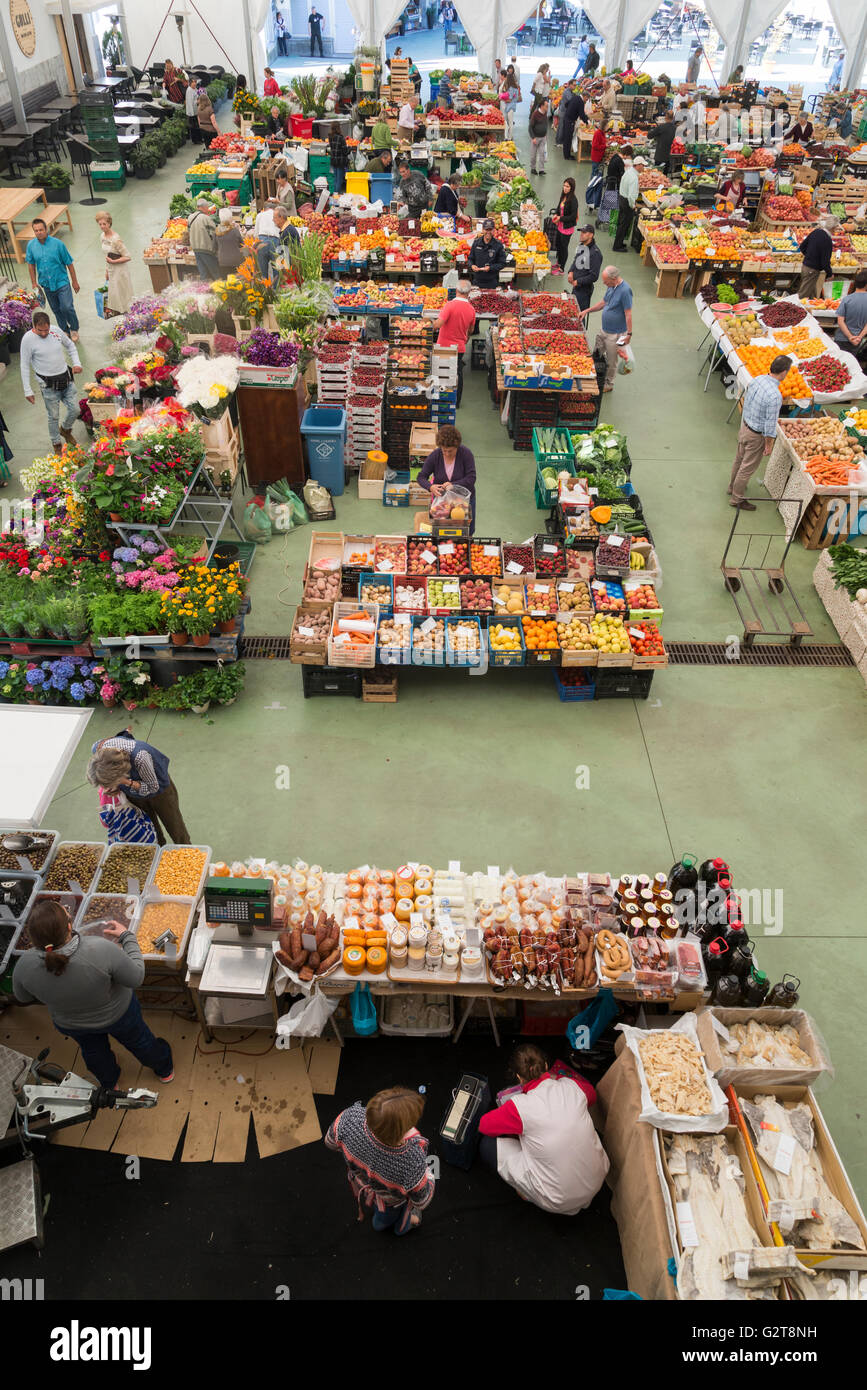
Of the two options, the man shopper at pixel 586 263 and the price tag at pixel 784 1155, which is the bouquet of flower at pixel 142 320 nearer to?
the man shopper at pixel 586 263

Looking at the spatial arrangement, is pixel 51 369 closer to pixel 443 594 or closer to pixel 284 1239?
pixel 443 594

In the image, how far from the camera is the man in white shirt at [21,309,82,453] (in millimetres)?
10031

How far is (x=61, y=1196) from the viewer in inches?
202

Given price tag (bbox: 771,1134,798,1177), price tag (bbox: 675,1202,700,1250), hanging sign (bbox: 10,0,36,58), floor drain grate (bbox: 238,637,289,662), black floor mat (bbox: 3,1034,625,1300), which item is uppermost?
hanging sign (bbox: 10,0,36,58)

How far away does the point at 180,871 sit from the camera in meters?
6.00

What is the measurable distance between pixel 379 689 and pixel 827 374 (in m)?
7.57

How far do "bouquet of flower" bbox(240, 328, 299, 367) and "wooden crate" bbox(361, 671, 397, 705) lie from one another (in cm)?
414

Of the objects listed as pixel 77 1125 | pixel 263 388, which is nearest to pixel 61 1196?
pixel 77 1125

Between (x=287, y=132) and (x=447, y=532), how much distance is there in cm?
1598

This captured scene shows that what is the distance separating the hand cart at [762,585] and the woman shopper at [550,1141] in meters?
5.40

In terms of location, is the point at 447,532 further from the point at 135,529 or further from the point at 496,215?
the point at 496,215

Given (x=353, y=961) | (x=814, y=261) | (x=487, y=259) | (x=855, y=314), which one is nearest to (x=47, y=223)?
(x=487, y=259)

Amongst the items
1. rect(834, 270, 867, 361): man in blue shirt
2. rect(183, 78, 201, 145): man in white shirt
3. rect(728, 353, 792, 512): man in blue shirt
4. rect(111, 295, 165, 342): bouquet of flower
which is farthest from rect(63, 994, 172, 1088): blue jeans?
rect(183, 78, 201, 145): man in white shirt

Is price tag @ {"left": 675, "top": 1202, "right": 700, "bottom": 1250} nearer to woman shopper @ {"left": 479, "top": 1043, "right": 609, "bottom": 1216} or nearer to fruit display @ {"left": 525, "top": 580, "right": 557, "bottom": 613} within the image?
woman shopper @ {"left": 479, "top": 1043, "right": 609, "bottom": 1216}
